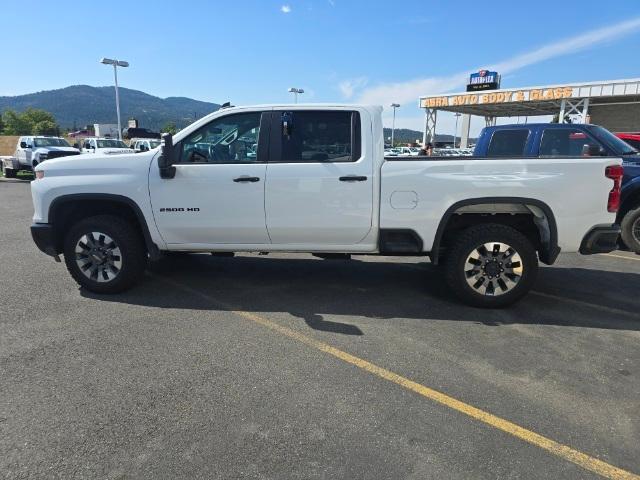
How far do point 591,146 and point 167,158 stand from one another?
6.57 m

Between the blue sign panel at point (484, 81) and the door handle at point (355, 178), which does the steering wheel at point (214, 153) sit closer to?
the door handle at point (355, 178)

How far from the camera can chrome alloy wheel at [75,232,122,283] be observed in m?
4.98

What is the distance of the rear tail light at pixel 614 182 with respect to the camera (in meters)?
4.31

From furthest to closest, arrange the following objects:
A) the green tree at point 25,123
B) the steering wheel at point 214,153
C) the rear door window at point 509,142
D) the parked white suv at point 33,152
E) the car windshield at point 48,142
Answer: the green tree at point 25,123
the car windshield at point 48,142
the parked white suv at point 33,152
the rear door window at point 509,142
the steering wheel at point 214,153

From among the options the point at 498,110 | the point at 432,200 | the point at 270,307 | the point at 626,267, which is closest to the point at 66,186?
the point at 270,307

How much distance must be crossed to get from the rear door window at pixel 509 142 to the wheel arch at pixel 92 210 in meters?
5.78

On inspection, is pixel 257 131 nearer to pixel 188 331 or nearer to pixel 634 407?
pixel 188 331

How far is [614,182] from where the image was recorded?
4352 mm

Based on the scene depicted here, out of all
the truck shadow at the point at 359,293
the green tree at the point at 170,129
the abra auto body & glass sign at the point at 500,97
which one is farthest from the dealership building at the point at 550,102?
the truck shadow at the point at 359,293

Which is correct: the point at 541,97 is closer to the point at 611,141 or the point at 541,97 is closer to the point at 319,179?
the point at 611,141

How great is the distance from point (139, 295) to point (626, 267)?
6.86m

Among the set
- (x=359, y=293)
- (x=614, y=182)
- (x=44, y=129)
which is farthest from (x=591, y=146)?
(x=44, y=129)

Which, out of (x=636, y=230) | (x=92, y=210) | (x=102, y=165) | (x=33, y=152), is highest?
(x=33, y=152)

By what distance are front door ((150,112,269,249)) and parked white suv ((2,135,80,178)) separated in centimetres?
1941
